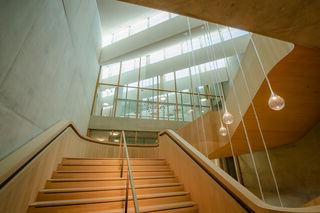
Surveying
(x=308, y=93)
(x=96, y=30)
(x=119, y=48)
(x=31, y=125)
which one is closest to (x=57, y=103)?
(x=31, y=125)

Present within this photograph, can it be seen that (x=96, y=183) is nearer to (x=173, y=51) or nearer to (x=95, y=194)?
(x=95, y=194)

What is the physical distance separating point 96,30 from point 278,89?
234 inches

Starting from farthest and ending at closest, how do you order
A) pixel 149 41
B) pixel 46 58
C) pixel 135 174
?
pixel 149 41, pixel 135 174, pixel 46 58

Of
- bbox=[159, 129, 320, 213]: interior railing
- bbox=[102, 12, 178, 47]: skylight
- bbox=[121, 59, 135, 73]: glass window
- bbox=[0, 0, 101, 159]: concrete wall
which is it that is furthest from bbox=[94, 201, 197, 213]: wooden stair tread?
bbox=[121, 59, 135, 73]: glass window

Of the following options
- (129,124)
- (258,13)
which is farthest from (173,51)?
(258,13)

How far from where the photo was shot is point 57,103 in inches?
141

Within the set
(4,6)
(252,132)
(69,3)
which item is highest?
(69,3)

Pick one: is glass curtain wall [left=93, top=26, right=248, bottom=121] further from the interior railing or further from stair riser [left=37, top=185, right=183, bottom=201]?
the interior railing

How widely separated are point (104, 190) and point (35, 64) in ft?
6.90

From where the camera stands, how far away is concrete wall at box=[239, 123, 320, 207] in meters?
5.48

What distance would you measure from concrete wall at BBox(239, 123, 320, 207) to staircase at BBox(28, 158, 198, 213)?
193 inches

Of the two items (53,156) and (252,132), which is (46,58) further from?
(252,132)

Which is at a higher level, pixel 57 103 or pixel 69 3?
pixel 69 3

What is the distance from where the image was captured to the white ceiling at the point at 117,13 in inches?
257
